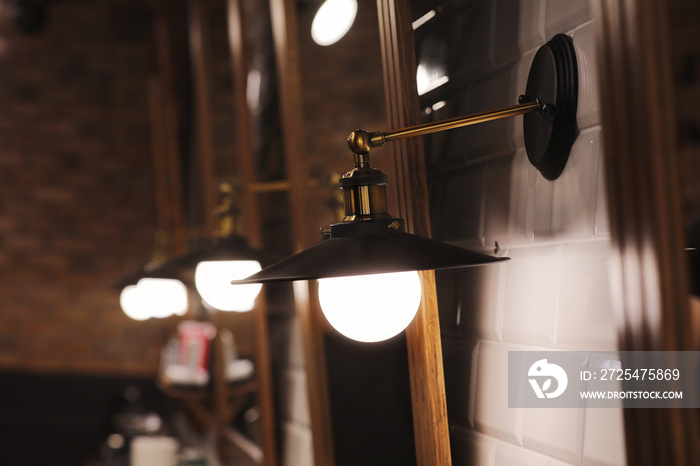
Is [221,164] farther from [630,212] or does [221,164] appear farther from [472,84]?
[630,212]

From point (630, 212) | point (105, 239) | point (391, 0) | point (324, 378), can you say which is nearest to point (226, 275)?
point (324, 378)

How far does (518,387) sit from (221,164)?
2200 millimetres

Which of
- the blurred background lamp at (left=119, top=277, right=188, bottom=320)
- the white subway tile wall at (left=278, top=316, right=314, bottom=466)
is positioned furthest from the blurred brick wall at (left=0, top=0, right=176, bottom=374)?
the white subway tile wall at (left=278, top=316, right=314, bottom=466)

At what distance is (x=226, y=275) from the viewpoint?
5.46 ft

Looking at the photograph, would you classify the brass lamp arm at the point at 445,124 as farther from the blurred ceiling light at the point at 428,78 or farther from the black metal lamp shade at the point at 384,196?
the blurred ceiling light at the point at 428,78

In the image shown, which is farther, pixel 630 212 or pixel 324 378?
pixel 324 378

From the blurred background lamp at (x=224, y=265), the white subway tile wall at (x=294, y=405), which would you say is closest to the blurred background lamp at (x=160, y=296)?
the white subway tile wall at (x=294, y=405)

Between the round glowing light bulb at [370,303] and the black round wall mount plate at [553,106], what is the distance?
0.26 metres

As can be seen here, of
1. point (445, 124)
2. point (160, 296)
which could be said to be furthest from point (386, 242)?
point (160, 296)

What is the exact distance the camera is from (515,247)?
1.12 m

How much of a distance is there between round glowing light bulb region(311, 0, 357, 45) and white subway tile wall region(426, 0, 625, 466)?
0.43 m
